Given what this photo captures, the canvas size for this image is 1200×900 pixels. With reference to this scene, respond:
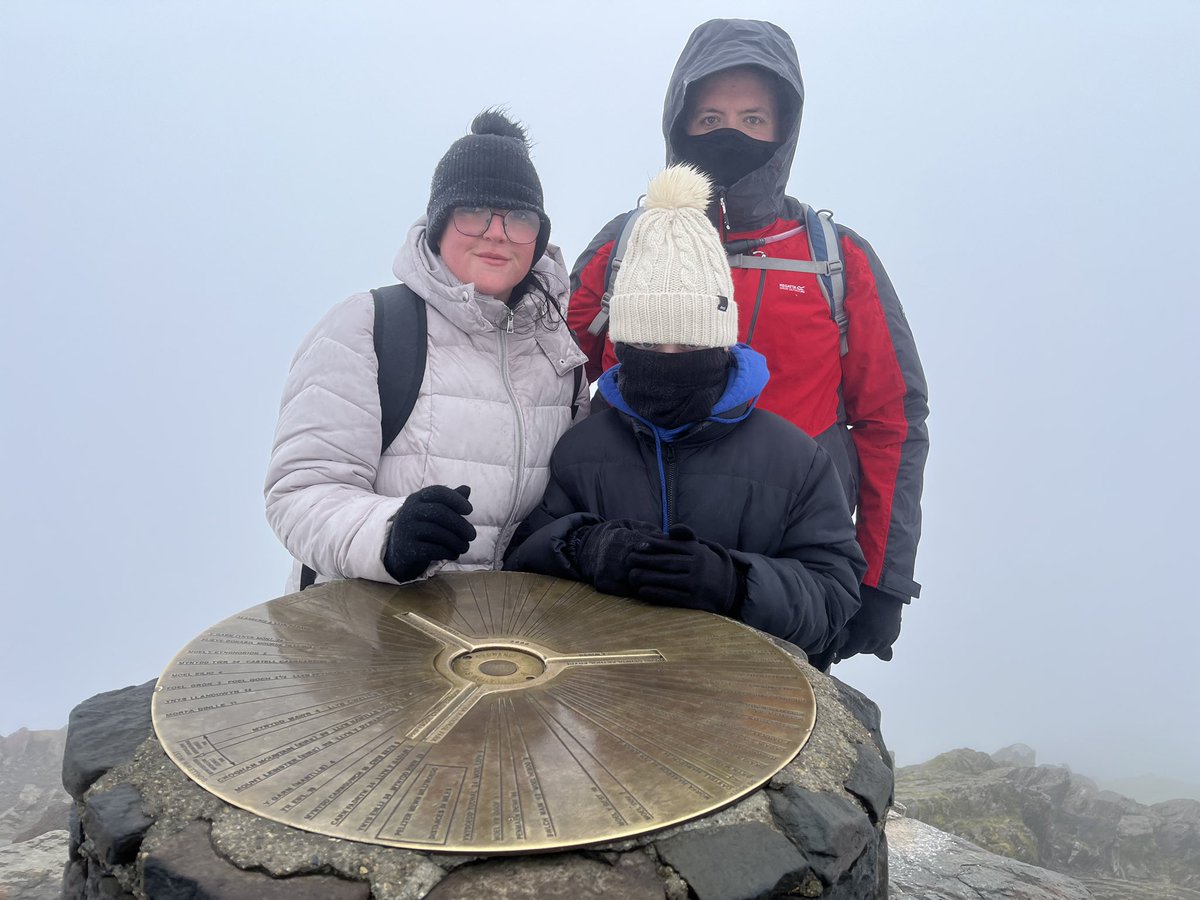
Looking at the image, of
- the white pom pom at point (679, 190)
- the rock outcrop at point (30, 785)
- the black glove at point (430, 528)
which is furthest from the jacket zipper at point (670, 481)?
the rock outcrop at point (30, 785)

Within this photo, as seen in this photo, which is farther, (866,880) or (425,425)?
(425,425)

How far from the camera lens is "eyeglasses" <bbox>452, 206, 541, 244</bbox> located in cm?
280

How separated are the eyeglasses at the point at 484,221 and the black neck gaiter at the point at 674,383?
1.98ft

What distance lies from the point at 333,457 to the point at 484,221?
37.0 inches

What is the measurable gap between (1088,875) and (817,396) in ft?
13.9

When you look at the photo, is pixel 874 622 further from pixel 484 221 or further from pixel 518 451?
pixel 484 221

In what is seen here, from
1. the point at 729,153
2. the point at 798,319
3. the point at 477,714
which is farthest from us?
the point at 729,153

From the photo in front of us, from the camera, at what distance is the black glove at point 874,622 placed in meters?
3.53

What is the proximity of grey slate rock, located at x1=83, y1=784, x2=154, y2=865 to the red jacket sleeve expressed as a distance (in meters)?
2.81

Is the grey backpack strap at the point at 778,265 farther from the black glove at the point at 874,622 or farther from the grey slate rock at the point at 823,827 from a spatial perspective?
the grey slate rock at the point at 823,827

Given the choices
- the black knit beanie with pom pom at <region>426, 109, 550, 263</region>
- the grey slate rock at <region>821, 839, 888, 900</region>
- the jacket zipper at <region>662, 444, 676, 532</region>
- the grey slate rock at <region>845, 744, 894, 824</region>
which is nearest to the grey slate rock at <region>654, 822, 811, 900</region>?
the grey slate rock at <region>821, 839, 888, 900</region>

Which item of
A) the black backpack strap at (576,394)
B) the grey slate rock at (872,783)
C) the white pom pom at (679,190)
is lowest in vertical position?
the grey slate rock at (872,783)

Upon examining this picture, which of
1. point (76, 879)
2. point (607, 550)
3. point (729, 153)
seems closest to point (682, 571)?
point (607, 550)

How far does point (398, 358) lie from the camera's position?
2.68m
